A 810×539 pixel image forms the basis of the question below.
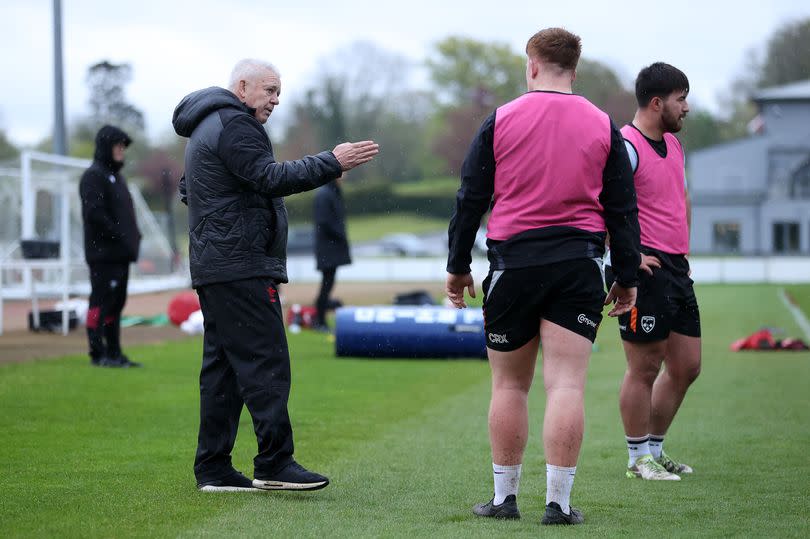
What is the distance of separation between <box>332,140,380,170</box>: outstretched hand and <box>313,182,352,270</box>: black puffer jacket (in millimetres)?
10123

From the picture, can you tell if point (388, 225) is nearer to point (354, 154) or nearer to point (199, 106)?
point (199, 106)

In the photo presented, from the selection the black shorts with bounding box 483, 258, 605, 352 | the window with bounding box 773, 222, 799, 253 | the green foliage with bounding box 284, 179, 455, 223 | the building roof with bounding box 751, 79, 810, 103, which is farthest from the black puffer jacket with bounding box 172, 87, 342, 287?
the green foliage with bounding box 284, 179, 455, 223

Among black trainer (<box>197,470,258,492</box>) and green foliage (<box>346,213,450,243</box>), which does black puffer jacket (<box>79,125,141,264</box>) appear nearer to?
black trainer (<box>197,470,258,492</box>)

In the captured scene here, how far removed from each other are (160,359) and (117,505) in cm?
736

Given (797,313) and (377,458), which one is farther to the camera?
(797,313)


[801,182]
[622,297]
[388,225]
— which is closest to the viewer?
[622,297]

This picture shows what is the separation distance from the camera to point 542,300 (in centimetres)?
479

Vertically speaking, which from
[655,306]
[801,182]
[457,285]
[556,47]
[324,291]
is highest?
[801,182]

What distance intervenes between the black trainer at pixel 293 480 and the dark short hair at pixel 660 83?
2572 mm

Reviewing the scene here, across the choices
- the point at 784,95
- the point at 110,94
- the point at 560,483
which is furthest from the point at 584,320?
the point at 784,95

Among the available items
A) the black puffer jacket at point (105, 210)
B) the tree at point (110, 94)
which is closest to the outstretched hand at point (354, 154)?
the black puffer jacket at point (105, 210)

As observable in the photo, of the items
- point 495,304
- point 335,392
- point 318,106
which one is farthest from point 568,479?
point 318,106

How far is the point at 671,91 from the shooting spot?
20.0 ft

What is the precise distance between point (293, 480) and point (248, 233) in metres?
1.16
